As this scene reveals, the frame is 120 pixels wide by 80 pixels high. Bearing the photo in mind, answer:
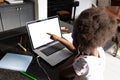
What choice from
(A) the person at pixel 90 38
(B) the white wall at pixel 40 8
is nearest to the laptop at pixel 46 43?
(A) the person at pixel 90 38

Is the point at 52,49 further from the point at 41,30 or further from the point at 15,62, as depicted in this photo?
the point at 15,62

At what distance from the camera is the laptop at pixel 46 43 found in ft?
3.52

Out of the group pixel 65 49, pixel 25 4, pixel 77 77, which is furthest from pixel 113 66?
pixel 25 4

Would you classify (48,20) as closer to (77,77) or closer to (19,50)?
(19,50)

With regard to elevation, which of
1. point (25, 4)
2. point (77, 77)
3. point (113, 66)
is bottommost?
point (113, 66)

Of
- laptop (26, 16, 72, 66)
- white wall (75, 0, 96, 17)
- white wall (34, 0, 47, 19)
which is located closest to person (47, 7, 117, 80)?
laptop (26, 16, 72, 66)

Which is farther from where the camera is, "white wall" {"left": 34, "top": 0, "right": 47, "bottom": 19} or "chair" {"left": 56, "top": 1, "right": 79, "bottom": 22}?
"chair" {"left": 56, "top": 1, "right": 79, "bottom": 22}

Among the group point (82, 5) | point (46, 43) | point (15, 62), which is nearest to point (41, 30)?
point (46, 43)

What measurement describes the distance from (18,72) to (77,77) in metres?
0.39

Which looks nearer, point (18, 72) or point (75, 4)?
point (18, 72)

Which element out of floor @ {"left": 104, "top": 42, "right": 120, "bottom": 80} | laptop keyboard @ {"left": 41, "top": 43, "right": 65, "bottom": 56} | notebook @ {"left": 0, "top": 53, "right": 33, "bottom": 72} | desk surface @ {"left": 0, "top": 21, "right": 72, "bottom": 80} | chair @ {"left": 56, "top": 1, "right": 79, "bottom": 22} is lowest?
floor @ {"left": 104, "top": 42, "right": 120, "bottom": 80}

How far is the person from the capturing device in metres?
0.75

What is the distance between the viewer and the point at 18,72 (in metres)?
0.91

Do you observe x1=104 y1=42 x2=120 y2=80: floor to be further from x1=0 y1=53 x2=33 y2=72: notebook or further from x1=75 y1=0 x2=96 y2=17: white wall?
x1=75 y1=0 x2=96 y2=17: white wall
